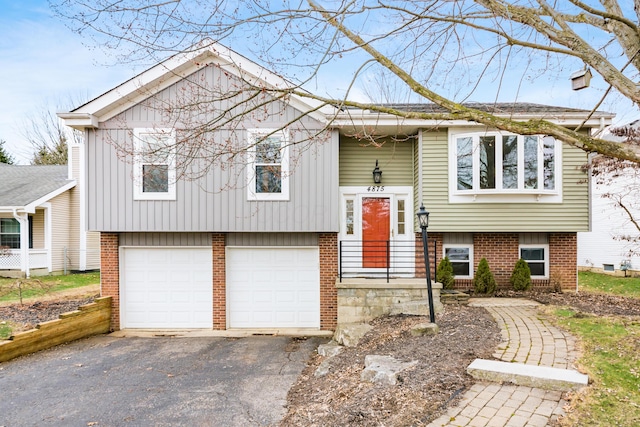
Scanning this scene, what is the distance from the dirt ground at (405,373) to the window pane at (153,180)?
3.74 m

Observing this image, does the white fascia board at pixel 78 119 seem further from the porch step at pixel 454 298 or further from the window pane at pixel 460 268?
the window pane at pixel 460 268

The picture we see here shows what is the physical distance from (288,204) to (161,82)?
4213mm

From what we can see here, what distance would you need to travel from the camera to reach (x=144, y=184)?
31.0 feet

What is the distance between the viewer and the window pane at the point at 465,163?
9516mm

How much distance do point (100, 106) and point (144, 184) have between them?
6.63 ft

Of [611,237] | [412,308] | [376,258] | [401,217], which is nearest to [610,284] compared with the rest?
[611,237]

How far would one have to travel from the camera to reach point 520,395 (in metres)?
3.86

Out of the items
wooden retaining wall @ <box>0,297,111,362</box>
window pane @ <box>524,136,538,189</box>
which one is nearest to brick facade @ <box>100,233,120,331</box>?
wooden retaining wall @ <box>0,297,111,362</box>

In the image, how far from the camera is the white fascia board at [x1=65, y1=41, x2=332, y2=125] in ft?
29.9

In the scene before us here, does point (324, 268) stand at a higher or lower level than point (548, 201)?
lower

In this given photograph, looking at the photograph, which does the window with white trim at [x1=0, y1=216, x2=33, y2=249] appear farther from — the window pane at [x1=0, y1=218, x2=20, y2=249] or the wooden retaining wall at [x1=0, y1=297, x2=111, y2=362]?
the wooden retaining wall at [x1=0, y1=297, x2=111, y2=362]

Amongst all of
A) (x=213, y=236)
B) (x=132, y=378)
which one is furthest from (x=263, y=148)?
(x=132, y=378)

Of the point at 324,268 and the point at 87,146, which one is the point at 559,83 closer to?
the point at 324,268

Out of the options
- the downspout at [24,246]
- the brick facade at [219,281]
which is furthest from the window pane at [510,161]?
the downspout at [24,246]
